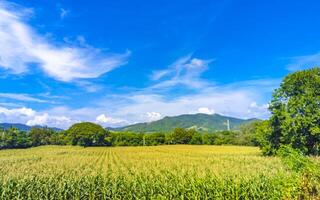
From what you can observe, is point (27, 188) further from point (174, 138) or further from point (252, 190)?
point (174, 138)

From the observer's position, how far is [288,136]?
30797 millimetres

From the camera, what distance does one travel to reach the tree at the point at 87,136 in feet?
350

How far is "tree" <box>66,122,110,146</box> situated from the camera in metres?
107

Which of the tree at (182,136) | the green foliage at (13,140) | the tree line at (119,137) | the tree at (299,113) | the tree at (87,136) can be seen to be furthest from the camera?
the tree at (87,136)

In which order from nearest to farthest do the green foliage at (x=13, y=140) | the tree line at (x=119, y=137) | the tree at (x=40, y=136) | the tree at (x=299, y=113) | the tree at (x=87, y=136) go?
1. the tree at (x=299, y=113)
2. the green foliage at (x=13, y=140)
3. the tree line at (x=119, y=137)
4. the tree at (x=87, y=136)
5. the tree at (x=40, y=136)

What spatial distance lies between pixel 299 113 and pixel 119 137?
8496 cm

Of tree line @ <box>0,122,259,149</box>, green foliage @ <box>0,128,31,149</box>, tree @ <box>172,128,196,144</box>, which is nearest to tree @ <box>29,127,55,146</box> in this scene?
tree line @ <box>0,122,259,149</box>

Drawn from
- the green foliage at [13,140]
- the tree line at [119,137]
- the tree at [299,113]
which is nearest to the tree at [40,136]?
the tree line at [119,137]

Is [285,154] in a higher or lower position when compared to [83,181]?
higher

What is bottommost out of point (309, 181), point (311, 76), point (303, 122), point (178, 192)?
point (178, 192)

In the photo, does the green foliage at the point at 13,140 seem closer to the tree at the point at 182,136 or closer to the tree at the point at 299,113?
the tree at the point at 182,136

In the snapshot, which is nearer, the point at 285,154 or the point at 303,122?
the point at 285,154

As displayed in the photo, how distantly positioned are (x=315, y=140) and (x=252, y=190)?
20.7 metres

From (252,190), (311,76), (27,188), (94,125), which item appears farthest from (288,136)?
(94,125)
